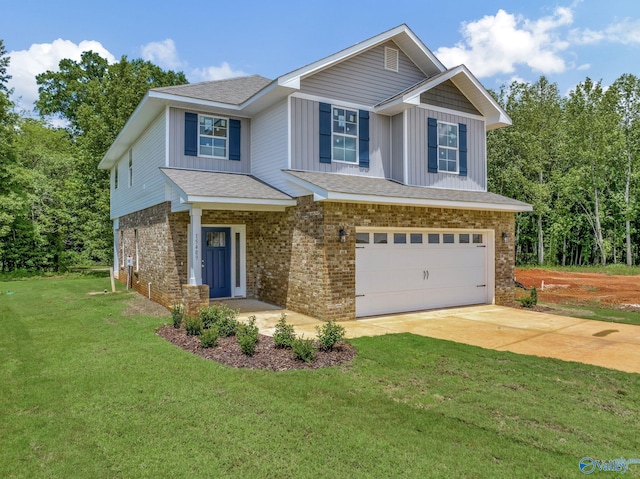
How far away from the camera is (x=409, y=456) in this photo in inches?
142

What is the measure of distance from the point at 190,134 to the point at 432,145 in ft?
22.8

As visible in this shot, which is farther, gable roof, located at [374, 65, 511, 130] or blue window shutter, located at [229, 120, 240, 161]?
blue window shutter, located at [229, 120, 240, 161]

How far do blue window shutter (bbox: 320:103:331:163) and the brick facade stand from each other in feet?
5.43

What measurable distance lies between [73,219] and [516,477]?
86.8ft

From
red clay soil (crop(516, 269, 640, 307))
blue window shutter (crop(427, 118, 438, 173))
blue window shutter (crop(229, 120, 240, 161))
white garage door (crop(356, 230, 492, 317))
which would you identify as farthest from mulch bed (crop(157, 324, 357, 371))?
red clay soil (crop(516, 269, 640, 307))

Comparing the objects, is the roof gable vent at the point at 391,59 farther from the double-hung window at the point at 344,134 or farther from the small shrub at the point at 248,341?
the small shrub at the point at 248,341

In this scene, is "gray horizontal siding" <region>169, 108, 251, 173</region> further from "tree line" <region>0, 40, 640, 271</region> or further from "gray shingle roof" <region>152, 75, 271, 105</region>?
"tree line" <region>0, 40, 640, 271</region>

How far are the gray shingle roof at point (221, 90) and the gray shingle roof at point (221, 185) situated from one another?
6.85 feet

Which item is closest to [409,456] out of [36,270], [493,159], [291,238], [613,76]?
[291,238]

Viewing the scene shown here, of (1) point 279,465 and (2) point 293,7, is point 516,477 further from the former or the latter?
(2) point 293,7

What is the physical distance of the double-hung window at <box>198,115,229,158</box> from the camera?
40.1ft

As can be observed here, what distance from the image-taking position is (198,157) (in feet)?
39.8

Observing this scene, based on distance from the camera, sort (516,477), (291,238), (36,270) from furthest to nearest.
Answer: (36,270) < (291,238) < (516,477)

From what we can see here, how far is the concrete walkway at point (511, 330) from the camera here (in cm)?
689
